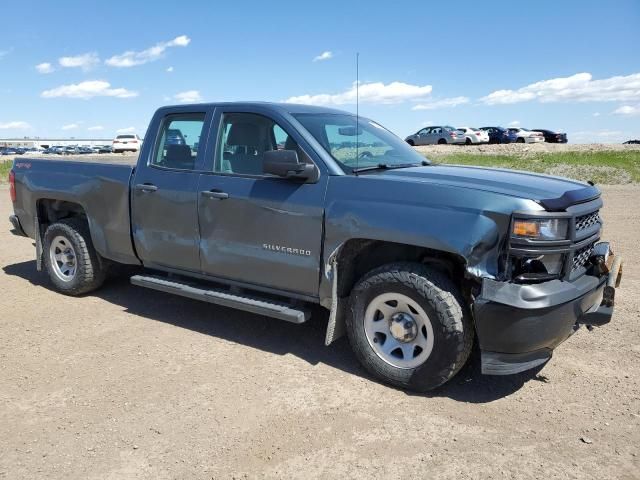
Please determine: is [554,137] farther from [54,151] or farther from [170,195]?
[54,151]

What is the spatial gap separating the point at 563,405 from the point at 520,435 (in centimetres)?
57

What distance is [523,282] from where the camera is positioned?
3627 mm

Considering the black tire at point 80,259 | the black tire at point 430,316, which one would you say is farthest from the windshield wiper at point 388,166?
the black tire at point 80,259

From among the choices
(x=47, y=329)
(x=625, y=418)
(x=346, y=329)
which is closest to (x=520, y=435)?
(x=625, y=418)

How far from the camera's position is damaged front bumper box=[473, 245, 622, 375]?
3527mm

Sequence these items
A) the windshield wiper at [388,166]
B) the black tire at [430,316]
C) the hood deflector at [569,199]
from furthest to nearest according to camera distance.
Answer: the windshield wiper at [388,166]
the black tire at [430,316]
the hood deflector at [569,199]

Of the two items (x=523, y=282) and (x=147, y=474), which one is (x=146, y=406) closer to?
(x=147, y=474)

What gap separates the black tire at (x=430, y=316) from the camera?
12.4 ft

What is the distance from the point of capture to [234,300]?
470cm

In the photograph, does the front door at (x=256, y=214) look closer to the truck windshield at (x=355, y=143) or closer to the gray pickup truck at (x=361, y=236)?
the gray pickup truck at (x=361, y=236)

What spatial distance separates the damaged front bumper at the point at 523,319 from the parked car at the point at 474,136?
35412mm

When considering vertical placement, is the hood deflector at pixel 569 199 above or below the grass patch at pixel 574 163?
above

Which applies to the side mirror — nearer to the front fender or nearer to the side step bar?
the front fender

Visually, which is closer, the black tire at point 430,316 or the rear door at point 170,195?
the black tire at point 430,316
